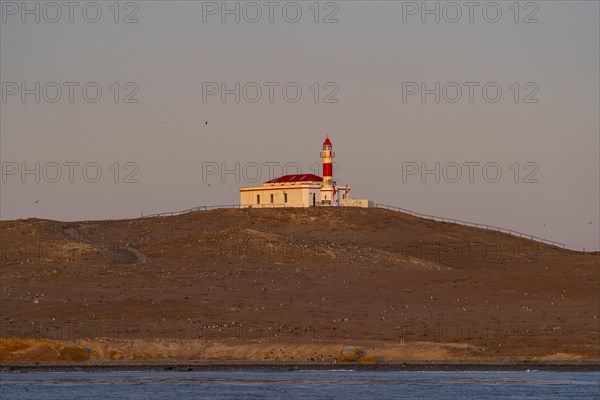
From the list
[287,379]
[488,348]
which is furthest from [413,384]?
[488,348]

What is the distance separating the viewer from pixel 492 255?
101938 mm

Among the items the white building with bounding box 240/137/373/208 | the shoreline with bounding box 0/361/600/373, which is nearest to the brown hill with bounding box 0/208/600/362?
the shoreline with bounding box 0/361/600/373

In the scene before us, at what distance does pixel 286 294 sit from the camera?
2916 inches

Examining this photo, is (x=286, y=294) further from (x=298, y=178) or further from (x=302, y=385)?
(x=298, y=178)

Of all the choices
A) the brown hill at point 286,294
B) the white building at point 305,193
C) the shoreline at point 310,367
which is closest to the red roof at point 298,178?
the white building at point 305,193

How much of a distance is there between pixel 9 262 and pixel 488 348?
38865 millimetres

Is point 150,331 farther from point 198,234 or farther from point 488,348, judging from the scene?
point 198,234

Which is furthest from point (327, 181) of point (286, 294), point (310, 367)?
point (310, 367)

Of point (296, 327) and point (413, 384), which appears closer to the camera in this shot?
point (413, 384)

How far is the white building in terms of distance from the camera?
394ft

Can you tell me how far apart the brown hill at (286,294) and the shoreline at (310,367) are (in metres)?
1.01

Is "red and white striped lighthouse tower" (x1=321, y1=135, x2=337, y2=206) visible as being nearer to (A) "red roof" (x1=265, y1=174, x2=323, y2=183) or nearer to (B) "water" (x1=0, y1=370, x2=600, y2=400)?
(A) "red roof" (x1=265, y1=174, x2=323, y2=183)

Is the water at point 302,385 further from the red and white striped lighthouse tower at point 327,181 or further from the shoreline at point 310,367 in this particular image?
the red and white striped lighthouse tower at point 327,181

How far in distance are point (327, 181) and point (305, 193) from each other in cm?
223
